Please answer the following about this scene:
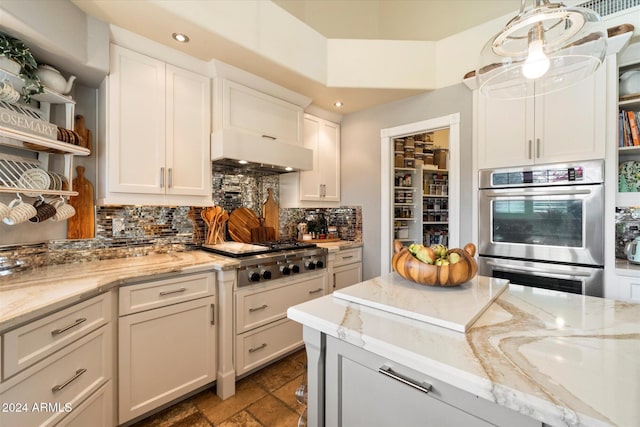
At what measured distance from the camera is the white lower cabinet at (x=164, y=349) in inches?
61.9

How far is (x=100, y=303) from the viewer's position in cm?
144

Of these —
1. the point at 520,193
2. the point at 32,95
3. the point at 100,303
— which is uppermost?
the point at 32,95

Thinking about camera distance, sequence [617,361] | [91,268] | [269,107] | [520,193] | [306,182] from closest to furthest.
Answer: [617,361], [91,268], [520,193], [269,107], [306,182]

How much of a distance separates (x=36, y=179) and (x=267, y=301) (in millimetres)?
1569

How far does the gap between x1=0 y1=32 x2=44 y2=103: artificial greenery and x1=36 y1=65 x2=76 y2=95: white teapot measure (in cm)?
4

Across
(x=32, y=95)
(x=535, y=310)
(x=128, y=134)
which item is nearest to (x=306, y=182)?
(x=128, y=134)

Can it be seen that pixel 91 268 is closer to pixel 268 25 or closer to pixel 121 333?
pixel 121 333

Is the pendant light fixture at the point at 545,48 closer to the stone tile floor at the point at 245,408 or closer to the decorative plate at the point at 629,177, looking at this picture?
the decorative plate at the point at 629,177

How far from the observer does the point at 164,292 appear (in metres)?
1.69

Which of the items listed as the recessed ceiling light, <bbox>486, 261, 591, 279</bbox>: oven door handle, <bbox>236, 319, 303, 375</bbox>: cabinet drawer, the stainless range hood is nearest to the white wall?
<bbox>486, 261, 591, 279</bbox>: oven door handle

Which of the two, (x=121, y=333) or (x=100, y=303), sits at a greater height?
(x=100, y=303)

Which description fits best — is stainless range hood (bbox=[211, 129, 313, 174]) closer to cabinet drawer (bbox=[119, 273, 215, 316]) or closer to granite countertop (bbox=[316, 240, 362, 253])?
granite countertop (bbox=[316, 240, 362, 253])

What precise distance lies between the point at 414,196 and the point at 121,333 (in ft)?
11.1

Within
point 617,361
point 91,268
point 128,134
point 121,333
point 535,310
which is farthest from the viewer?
point 128,134
